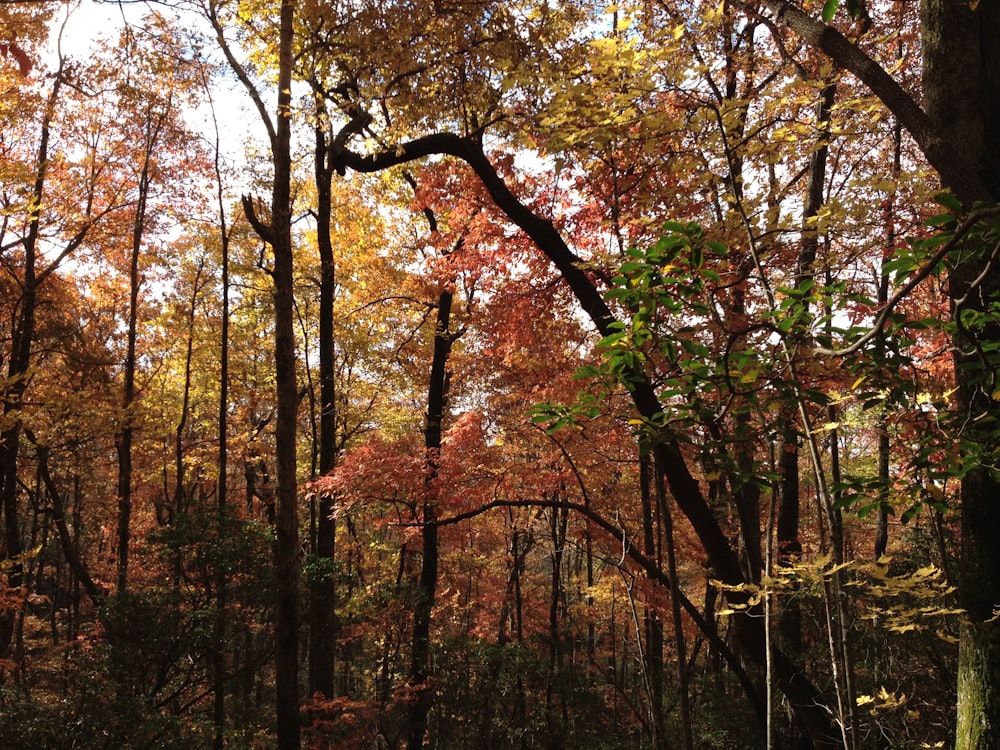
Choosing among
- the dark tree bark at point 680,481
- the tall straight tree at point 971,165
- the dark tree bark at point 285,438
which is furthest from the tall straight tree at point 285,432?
the tall straight tree at point 971,165

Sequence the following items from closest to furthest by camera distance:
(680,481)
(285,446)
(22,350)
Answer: (680,481) < (285,446) < (22,350)

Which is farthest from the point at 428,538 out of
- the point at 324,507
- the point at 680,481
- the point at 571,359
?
the point at 680,481

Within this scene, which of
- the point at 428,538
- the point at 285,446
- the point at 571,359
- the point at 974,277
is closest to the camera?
the point at 974,277

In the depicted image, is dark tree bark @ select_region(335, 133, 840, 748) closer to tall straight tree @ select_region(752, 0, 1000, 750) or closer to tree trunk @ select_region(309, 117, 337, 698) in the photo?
tall straight tree @ select_region(752, 0, 1000, 750)

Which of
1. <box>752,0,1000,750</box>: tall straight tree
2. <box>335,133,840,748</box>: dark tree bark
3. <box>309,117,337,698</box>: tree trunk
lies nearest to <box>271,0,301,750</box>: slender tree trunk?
<box>335,133,840,748</box>: dark tree bark

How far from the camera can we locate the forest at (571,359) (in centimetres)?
224

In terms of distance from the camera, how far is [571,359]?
6.88 metres

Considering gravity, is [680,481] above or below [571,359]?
below

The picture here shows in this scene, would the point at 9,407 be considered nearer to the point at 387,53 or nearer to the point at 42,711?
the point at 42,711

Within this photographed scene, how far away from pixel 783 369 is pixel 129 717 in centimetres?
653

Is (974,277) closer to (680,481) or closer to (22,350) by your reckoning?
(680,481)

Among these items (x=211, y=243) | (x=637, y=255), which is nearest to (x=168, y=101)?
(x=211, y=243)

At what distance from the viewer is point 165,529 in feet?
23.1

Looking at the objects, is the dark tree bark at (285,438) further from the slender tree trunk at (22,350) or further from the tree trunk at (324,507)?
the slender tree trunk at (22,350)
